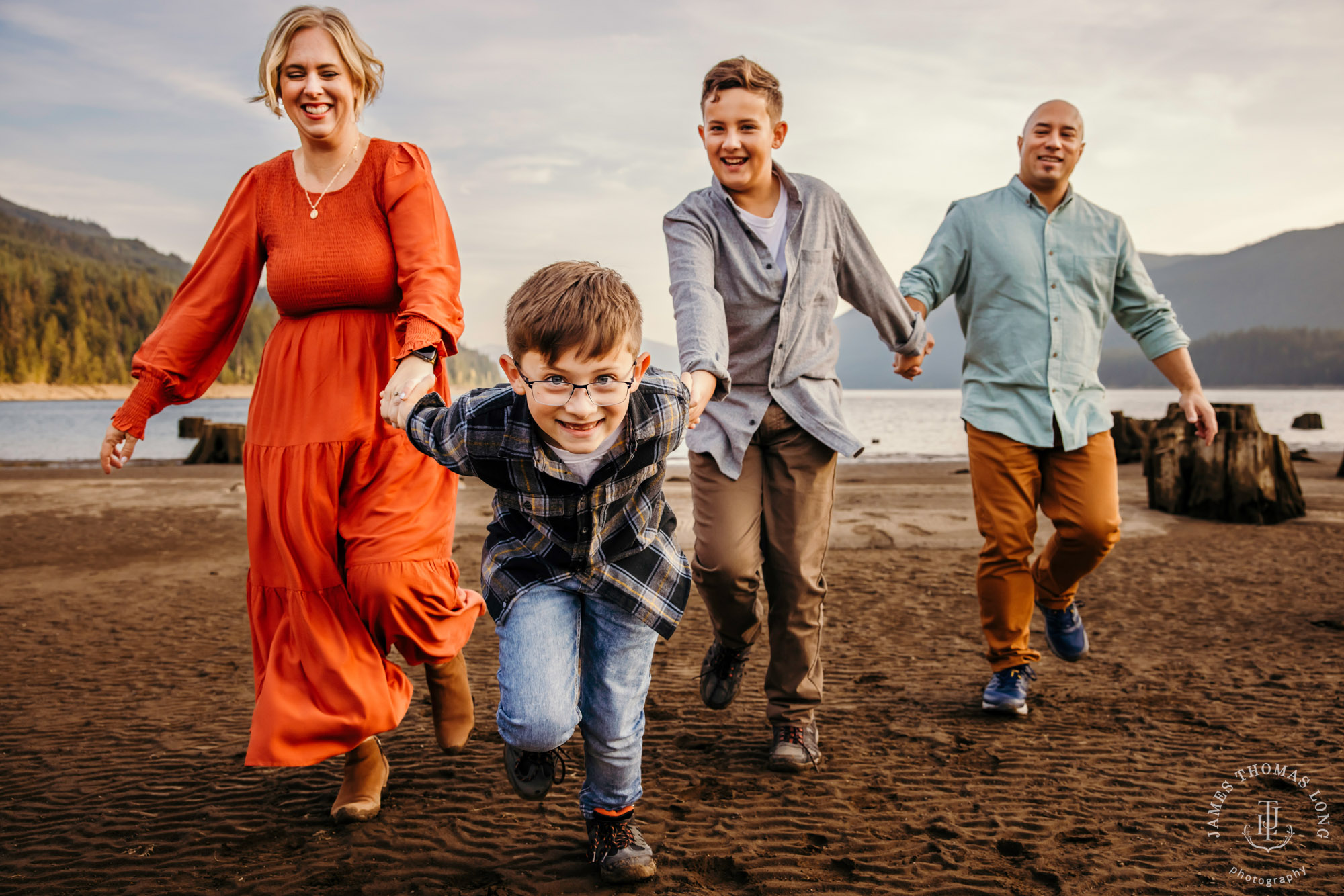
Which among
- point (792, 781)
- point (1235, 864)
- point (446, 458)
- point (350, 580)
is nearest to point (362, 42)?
point (446, 458)

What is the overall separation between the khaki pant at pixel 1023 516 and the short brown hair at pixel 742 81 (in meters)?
1.88

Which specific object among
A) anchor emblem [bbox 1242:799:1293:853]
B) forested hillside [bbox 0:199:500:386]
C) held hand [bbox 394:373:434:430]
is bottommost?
anchor emblem [bbox 1242:799:1293:853]

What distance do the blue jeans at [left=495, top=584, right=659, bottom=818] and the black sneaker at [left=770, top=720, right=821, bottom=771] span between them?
3.10ft

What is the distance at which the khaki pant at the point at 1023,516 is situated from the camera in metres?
4.04

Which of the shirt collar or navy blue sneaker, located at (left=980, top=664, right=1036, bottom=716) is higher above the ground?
the shirt collar

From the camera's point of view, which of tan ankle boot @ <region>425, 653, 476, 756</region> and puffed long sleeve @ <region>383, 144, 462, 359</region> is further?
tan ankle boot @ <region>425, 653, 476, 756</region>

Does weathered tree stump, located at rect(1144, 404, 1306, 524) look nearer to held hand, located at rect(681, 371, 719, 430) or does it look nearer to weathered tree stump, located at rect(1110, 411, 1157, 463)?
weathered tree stump, located at rect(1110, 411, 1157, 463)

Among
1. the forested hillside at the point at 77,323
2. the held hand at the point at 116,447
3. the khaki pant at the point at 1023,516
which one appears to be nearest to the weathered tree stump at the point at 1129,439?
the khaki pant at the point at 1023,516

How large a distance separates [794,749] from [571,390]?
6.26 ft

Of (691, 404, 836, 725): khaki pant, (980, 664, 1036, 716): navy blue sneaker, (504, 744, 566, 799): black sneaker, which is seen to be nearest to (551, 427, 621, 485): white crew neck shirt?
(504, 744, 566, 799): black sneaker

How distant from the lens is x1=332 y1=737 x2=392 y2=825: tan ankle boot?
2.97 meters

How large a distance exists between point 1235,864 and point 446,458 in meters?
2.55

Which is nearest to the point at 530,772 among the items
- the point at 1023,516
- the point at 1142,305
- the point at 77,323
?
the point at 1023,516

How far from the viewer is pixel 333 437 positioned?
290cm
